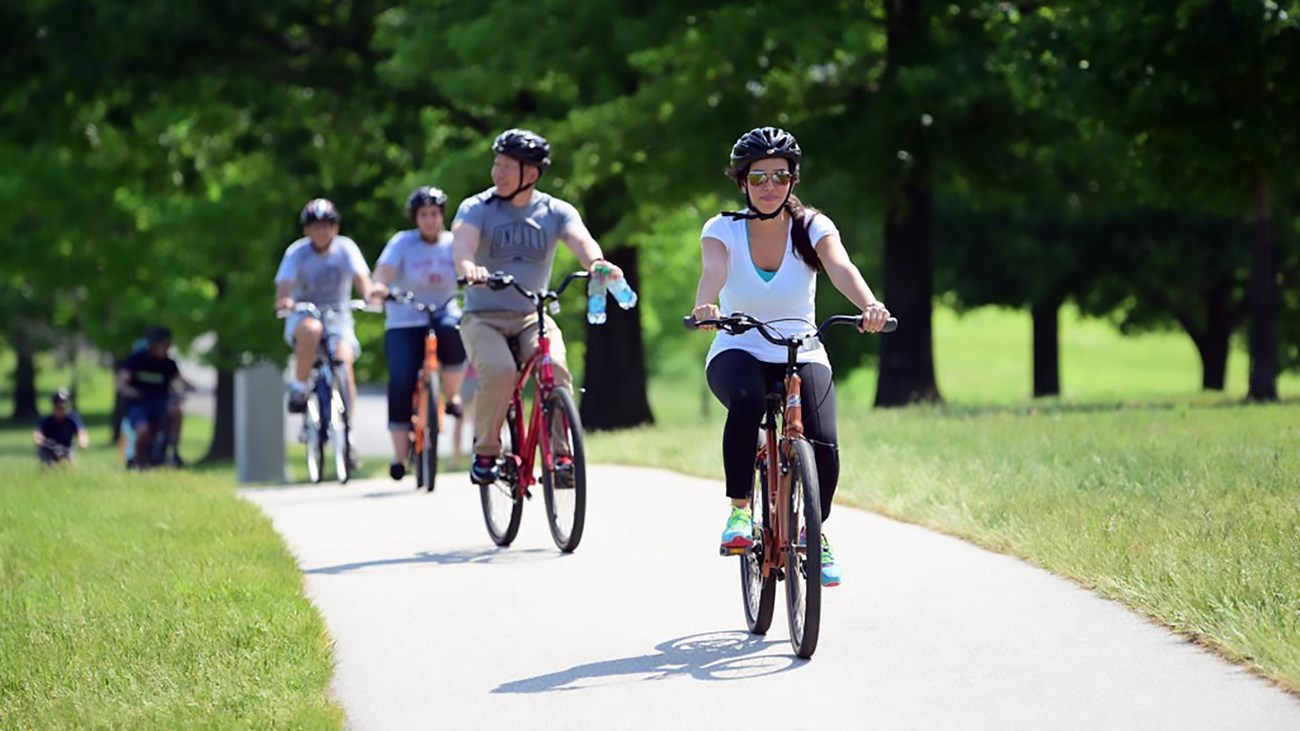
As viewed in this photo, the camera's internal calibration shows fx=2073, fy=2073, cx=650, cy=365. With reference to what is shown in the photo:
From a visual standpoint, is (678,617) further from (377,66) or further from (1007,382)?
(1007,382)

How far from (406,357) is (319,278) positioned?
1.12 m

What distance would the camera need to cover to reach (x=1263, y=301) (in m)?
19.3

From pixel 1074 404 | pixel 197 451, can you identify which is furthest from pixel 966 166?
pixel 197 451

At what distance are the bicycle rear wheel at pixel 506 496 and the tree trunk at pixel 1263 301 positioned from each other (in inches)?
435

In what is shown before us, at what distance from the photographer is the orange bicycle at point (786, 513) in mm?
6617

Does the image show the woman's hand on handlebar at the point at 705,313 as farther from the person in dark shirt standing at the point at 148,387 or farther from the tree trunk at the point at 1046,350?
the tree trunk at the point at 1046,350

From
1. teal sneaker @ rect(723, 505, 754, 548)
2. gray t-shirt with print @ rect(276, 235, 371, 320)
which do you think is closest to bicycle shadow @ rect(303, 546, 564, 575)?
teal sneaker @ rect(723, 505, 754, 548)

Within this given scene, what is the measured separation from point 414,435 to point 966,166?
9.40m

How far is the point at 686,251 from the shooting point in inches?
1499

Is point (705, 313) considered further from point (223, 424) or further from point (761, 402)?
→ point (223, 424)

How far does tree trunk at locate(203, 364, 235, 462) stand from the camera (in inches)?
1576

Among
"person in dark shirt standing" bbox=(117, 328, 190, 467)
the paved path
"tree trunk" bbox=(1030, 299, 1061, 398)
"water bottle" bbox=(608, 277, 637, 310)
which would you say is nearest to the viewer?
the paved path

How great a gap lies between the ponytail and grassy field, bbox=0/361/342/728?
84.0 inches

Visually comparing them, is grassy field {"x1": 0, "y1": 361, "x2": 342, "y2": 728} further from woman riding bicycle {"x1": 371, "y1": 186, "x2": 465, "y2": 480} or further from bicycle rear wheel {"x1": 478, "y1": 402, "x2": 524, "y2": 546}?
woman riding bicycle {"x1": 371, "y1": 186, "x2": 465, "y2": 480}
